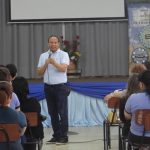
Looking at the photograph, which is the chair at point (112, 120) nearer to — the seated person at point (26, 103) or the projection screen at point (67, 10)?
the seated person at point (26, 103)

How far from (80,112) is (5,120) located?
4.08 m

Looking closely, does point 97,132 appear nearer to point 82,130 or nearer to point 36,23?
point 82,130

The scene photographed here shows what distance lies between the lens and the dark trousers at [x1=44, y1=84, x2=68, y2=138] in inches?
240

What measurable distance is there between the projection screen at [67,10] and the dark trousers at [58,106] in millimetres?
3376

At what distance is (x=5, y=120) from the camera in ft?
11.8

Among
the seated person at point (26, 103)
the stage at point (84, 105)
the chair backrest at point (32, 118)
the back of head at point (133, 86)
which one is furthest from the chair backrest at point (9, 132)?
the stage at point (84, 105)

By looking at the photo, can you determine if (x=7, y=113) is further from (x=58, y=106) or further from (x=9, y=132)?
(x=58, y=106)

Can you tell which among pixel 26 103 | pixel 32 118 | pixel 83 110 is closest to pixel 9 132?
pixel 32 118

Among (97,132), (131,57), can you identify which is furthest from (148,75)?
(131,57)

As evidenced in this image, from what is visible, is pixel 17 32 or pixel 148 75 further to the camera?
pixel 17 32

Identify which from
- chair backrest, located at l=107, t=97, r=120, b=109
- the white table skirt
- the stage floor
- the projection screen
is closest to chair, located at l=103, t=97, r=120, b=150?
chair backrest, located at l=107, t=97, r=120, b=109

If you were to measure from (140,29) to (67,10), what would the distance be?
59.9 inches

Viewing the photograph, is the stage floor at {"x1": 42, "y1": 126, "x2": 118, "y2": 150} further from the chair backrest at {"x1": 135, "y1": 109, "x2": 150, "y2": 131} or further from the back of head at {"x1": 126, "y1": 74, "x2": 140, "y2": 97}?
the chair backrest at {"x1": 135, "y1": 109, "x2": 150, "y2": 131}

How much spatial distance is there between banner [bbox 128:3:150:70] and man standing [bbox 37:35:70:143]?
10.8 ft
